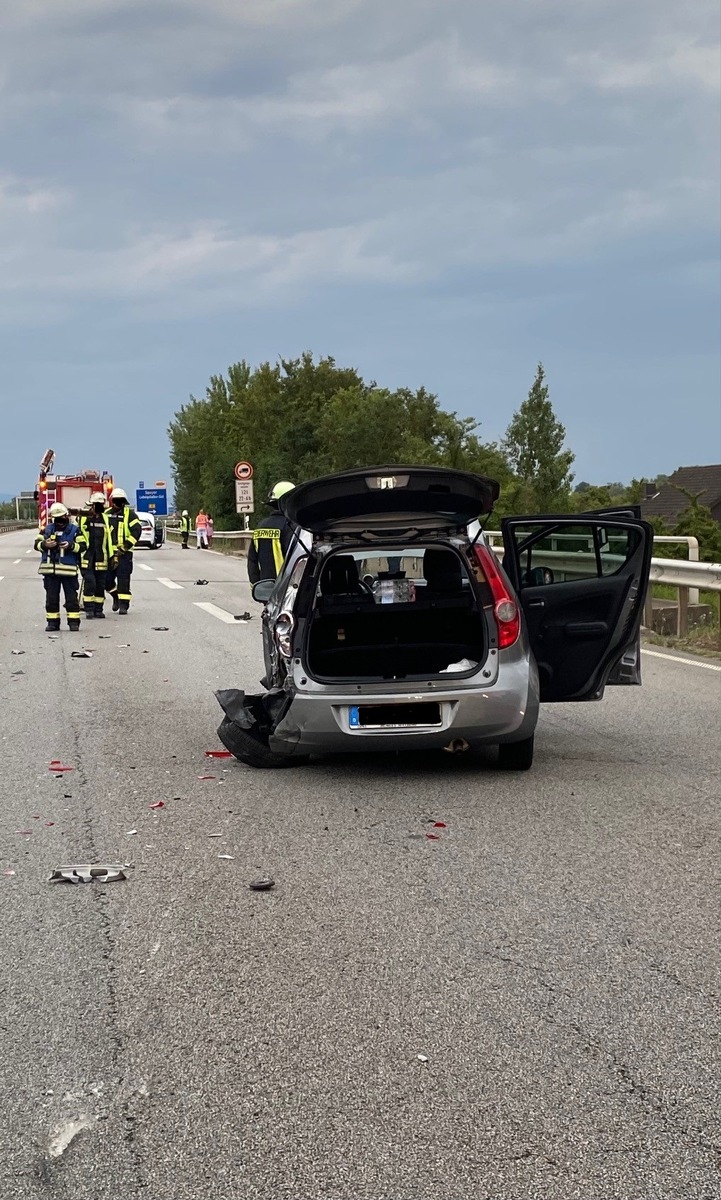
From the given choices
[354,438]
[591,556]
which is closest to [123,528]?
[591,556]

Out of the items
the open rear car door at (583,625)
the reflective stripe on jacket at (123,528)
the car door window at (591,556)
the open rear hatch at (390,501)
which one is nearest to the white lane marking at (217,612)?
the reflective stripe on jacket at (123,528)

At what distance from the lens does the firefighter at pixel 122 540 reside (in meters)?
20.5

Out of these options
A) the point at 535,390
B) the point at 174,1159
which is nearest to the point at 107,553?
the point at 174,1159

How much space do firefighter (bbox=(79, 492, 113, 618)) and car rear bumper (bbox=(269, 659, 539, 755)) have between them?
40.6 ft

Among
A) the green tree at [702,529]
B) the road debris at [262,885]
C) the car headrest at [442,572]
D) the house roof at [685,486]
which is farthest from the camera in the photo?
the house roof at [685,486]

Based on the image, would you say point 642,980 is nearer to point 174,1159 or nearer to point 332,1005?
point 332,1005

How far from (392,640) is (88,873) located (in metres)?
3.48

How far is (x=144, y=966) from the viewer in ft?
15.3

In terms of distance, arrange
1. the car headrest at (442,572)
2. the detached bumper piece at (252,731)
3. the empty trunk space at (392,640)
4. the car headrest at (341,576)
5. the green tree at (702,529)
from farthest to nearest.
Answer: the green tree at (702,529), the car headrest at (341,576), the car headrest at (442,572), the empty trunk space at (392,640), the detached bumper piece at (252,731)

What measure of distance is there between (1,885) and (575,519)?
3.99 metres

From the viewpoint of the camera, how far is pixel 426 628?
8930 millimetres

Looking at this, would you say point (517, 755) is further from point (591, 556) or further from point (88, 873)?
point (88, 873)

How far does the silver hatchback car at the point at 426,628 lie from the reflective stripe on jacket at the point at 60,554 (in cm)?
975

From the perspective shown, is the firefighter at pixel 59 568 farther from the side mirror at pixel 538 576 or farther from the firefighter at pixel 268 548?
the side mirror at pixel 538 576
